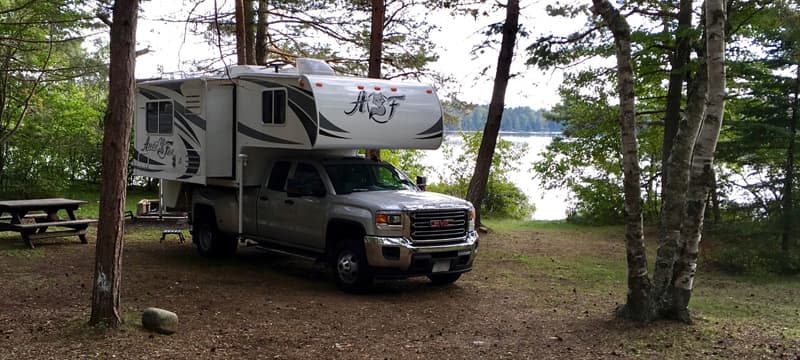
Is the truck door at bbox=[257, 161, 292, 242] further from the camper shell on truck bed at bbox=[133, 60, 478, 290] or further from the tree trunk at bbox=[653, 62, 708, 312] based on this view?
the tree trunk at bbox=[653, 62, 708, 312]

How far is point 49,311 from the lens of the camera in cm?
760

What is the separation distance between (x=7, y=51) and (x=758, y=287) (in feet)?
53.3

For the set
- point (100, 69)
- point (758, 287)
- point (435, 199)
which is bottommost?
point (758, 287)

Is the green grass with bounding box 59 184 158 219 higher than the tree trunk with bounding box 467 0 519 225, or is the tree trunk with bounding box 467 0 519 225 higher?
the tree trunk with bounding box 467 0 519 225

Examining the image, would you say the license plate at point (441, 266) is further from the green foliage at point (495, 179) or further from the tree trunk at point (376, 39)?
the green foliage at point (495, 179)

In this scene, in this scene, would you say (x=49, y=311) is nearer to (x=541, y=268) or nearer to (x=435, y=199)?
(x=435, y=199)

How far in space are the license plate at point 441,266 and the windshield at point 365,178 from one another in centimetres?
148

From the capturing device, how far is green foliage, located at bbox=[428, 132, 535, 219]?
76.5 feet

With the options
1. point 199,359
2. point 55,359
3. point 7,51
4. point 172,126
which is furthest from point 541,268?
point 7,51

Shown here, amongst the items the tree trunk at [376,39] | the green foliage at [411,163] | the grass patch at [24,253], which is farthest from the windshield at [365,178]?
the green foliage at [411,163]

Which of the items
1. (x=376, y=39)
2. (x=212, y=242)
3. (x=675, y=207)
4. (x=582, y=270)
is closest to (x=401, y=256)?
(x=675, y=207)

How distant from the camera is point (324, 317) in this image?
7.85m

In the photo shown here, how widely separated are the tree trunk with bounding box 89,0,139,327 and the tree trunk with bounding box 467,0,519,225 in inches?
391

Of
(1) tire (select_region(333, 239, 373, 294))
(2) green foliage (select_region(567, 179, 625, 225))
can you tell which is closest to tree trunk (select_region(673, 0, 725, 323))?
(1) tire (select_region(333, 239, 373, 294))
